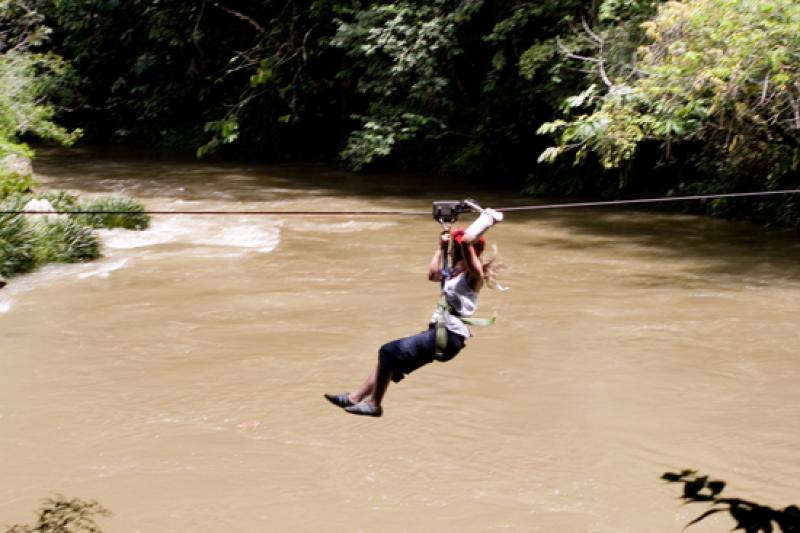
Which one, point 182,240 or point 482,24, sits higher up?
point 482,24

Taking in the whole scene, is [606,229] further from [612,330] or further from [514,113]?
[612,330]

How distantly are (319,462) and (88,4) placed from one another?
2274 cm

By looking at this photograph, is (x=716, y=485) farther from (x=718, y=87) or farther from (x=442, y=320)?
(x=718, y=87)

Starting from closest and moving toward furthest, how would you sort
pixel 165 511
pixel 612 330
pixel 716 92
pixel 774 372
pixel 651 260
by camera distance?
1. pixel 165 511
2. pixel 774 372
3. pixel 612 330
4. pixel 716 92
5. pixel 651 260

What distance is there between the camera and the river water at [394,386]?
23.8ft

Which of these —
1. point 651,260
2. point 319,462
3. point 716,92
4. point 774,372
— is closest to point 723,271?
point 651,260

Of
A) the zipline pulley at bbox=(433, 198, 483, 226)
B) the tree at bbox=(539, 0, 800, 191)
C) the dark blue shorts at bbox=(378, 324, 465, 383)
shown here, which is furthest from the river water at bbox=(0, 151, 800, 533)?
the zipline pulley at bbox=(433, 198, 483, 226)

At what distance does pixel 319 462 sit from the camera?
783cm

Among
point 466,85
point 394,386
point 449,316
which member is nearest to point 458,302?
point 449,316

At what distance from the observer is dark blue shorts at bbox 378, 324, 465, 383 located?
20.6 ft

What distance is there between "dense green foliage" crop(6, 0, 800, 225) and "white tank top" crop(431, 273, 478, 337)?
744 centimetres

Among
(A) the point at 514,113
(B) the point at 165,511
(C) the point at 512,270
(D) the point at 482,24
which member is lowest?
(B) the point at 165,511

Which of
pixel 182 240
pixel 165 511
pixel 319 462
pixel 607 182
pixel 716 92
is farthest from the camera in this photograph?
pixel 607 182

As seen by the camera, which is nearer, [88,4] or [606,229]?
[606,229]
